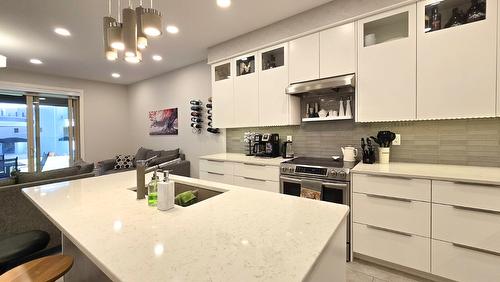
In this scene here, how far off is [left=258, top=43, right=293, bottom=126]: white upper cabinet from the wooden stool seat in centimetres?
240

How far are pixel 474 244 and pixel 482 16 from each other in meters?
1.79

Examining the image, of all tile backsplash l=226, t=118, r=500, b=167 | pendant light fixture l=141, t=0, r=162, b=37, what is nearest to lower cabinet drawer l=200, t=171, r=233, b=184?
tile backsplash l=226, t=118, r=500, b=167

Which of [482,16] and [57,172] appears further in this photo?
[57,172]

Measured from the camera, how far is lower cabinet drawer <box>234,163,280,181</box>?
8.52 ft

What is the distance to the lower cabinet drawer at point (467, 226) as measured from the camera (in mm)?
1562

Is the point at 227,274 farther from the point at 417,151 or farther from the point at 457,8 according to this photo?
the point at 457,8

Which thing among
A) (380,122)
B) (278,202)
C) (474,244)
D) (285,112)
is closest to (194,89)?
(285,112)

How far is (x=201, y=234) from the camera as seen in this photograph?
88cm

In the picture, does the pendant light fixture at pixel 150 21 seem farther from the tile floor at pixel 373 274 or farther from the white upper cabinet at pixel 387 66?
the tile floor at pixel 373 274

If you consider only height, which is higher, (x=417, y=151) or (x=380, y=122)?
(x=380, y=122)

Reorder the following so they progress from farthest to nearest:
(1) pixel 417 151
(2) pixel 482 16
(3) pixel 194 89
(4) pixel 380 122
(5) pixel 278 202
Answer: (3) pixel 194 89 → (4) pixel 380 122 → (1) pixel 417 151 → (2) pixel 482 16 → (5) pixel 278 202

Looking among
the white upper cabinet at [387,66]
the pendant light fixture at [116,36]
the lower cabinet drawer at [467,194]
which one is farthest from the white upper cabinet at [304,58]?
the pendant light fixture at [116,36]

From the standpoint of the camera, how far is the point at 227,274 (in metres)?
0.63

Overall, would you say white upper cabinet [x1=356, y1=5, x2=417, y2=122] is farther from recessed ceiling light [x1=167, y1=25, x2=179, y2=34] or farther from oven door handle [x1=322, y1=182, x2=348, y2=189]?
recessed ceiling light [x1=167, y1=25, x2=179, y2=34]
